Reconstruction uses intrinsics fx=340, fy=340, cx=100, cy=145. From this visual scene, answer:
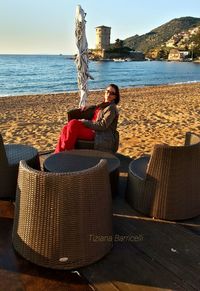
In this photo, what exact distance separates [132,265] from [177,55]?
451ft

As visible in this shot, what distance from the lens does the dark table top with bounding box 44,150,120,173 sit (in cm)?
370

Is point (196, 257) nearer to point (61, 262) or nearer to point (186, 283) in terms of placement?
point (186, 283)

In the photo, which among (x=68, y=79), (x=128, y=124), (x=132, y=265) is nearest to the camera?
(x=132, y=265)

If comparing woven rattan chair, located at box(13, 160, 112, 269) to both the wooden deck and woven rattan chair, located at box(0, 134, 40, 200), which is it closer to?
the wooden deck

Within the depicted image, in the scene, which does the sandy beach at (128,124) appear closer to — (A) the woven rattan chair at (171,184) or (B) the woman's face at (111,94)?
(B) the woman's face at (111,94)

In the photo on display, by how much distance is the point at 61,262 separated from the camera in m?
2.57

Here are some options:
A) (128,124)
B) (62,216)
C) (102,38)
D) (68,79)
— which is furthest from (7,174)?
(102,38)

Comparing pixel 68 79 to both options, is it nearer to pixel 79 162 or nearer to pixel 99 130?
pixel 99 130

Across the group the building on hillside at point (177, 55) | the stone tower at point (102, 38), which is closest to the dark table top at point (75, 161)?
the building on hillside at point (177, 55)

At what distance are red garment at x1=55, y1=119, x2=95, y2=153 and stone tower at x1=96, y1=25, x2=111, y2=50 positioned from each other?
447 ft

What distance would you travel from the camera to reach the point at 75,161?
3914 mm

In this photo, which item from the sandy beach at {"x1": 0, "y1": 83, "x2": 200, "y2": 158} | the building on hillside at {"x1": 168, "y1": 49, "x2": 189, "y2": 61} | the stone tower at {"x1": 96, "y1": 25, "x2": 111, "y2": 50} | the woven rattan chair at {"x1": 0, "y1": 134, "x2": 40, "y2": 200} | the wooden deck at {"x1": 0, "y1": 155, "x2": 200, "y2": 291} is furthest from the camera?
the stone tower at {"x1": 96, "y1": 25, "x2": 111, "y2": 50}

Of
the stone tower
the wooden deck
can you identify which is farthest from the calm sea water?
the stone tower

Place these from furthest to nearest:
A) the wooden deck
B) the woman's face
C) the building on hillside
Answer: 1. the building on hillside
2. the woman's face
3. the wooden deck
